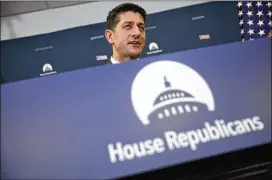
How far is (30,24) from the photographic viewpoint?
3.70 metres

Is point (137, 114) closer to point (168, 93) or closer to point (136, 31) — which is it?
point (168, 93)

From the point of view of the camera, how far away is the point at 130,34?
142cm

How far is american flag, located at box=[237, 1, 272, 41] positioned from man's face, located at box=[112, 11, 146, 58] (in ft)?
8.03

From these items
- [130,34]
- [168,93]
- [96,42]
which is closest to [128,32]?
[130,34]

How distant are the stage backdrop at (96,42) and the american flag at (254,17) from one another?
2.3 inches

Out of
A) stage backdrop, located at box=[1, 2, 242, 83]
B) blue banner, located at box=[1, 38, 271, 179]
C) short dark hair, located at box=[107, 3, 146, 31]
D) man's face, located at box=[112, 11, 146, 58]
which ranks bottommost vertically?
blue banner, located at box=[1, 38, 271, 179]

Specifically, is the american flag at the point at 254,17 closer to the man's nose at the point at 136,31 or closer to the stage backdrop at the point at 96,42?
the stage backdrop at the point at 96,42

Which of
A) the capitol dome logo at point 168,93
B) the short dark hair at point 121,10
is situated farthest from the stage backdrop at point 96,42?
the capitol dome logo at point 168,93

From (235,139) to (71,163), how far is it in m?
0.28

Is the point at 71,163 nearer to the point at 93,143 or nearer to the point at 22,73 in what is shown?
the point at 93,143

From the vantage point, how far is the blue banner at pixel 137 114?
0.59 meters

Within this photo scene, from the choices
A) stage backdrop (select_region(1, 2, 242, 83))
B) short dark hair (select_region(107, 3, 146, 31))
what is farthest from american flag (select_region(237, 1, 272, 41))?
short dark hair (select_region(107, 3, 146, 31))

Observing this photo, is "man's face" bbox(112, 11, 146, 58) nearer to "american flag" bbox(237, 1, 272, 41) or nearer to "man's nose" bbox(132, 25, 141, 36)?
"man's nose" bbox(132, 25, 141, 36)

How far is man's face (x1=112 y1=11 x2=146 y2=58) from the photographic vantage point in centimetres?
141
